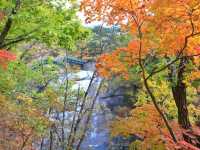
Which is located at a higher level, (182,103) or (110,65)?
(110,65)

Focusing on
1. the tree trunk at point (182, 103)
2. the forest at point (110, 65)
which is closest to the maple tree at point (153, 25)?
the forest at point (110, 65)

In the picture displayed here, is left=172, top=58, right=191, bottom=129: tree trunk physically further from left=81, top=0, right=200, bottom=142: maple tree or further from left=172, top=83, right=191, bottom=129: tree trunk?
left=81, top=0, right=200, bottom=142: maple tree

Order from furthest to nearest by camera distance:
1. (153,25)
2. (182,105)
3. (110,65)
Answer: (182,105) → (110,65) → (153,25)

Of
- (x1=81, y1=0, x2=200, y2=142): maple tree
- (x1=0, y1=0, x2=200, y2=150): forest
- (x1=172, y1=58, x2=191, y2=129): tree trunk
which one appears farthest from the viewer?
(x1=172, y1=58, x2=191, y2=129): tree trunk

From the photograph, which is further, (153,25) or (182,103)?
(182,103)

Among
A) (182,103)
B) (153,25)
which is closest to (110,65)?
(153,25)

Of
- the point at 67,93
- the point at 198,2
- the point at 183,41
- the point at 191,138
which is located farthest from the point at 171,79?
the point at 67,93

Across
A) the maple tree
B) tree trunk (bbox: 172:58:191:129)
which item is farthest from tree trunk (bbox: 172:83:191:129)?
the maple tree

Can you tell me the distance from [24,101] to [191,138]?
6297mm

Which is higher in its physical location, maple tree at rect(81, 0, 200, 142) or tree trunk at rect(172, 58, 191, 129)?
maple tree at rect(81, 0, 200, 142)

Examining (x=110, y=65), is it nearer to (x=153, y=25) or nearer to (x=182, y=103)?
(x=153, y=25)

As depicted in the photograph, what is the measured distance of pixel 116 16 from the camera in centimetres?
1054

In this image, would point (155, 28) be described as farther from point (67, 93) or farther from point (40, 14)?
point (67, 93)

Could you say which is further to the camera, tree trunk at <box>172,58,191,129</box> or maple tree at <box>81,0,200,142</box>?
tree trunk at <box>172,58,191,129</box>
